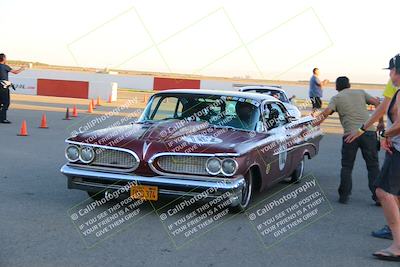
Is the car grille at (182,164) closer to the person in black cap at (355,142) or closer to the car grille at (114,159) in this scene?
the car grille at (114,159)

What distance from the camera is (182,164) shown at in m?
5.85

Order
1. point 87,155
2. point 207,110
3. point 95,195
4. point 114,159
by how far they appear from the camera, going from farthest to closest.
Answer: point 207,110, point 95,195, point 87,155, point 114,159

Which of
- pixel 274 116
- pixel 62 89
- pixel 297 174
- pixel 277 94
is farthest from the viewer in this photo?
pixel 62 89

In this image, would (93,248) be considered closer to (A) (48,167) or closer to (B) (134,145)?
(B) (134,145)

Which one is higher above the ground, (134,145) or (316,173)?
(134,145)

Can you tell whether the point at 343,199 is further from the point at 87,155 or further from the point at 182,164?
the point at 87,155

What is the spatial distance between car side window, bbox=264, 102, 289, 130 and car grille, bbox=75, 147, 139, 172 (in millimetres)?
2023

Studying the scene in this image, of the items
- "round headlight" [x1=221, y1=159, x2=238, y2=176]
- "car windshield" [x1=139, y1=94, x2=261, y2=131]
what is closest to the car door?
"car windshield" [x1=139, y1=94, x2=261, y2=131]

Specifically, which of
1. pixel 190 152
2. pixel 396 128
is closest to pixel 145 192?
pixel 190 152

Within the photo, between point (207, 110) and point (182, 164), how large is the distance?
5.11 feet

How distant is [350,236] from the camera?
5.62 metres

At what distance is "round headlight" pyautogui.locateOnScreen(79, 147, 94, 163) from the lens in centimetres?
614

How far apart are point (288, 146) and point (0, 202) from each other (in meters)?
3.52

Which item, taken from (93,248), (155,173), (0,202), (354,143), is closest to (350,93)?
(354,143)
